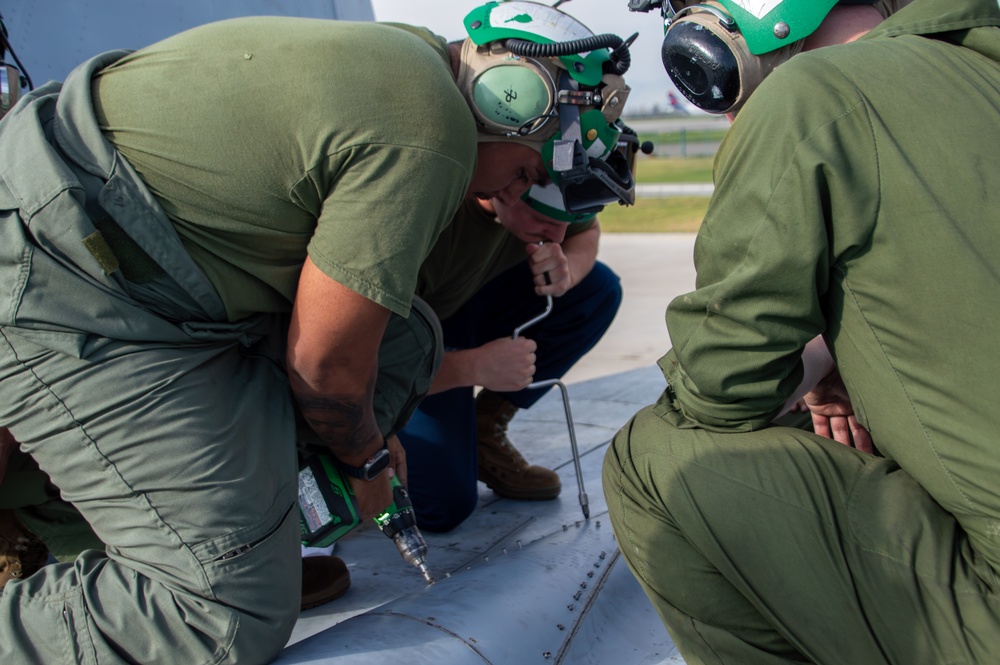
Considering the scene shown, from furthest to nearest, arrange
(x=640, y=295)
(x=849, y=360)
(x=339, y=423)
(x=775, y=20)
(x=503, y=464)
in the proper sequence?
(x=640, y=295)
(x=503, y=464)
(x=339, y=423)
(x=775, y=20)
(x=849, y=360)

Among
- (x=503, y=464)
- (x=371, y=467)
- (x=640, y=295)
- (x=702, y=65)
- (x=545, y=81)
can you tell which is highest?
(x=702, y=65)

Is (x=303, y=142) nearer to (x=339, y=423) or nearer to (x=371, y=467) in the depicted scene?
(x=339, y=423)

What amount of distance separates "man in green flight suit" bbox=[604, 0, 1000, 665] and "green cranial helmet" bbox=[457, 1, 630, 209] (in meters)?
0.68

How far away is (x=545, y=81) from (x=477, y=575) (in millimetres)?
1245

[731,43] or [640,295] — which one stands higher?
[731,43]

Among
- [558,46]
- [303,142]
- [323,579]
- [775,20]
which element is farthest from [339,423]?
[775,20]

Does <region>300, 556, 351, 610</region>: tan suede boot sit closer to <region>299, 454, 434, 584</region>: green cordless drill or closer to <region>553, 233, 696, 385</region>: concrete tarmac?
<region>299, 454, 434, 584</region>: green cordless drill

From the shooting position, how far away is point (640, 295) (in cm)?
735

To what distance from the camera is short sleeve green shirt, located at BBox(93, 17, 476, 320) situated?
1.78 meters

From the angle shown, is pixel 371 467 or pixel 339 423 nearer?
pixel 339 423

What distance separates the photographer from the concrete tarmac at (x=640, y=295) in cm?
522

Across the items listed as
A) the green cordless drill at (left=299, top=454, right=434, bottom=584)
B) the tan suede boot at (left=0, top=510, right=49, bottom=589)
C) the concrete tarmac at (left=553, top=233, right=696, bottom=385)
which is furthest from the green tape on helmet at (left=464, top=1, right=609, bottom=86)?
the tan suede boot at (left=0, top=510, right=49, bottom=589)

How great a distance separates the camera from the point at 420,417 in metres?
A: 2.86

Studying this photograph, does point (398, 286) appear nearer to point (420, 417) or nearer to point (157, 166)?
point (157, 166)
